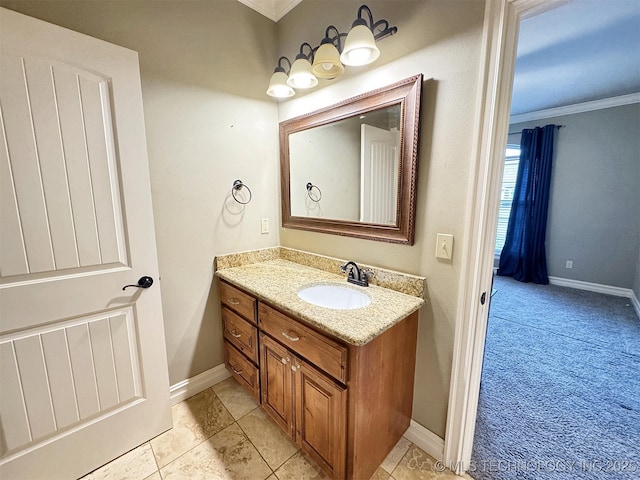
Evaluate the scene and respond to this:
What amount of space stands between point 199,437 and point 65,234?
1.26 metres

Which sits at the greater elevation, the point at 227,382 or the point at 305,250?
the point at 305,250

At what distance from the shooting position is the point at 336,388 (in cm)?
106

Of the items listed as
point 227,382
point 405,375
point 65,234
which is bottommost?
point 227,382

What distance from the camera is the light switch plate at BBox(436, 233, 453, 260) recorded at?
4.00 feet

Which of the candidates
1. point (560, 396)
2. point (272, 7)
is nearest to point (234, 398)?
point (560, 396)

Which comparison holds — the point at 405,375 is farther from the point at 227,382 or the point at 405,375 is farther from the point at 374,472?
the point at 227,382

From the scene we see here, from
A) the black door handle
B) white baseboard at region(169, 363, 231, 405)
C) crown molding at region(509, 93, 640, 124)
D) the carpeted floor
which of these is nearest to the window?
crown molding at region(509, 93, 640, 124)

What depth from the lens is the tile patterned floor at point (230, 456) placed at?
128cm

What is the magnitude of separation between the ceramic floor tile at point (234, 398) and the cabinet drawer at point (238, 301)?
0.63 metres

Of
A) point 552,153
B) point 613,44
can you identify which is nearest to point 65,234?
point 613,44

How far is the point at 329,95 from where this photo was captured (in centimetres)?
166

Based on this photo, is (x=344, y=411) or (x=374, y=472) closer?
(x=344, y=411)

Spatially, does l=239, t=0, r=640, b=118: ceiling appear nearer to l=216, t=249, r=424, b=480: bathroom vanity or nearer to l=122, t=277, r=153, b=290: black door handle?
l=216, t=249, r=424, b=480: bathroom vanity

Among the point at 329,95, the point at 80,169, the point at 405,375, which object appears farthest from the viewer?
the point at 329,95
